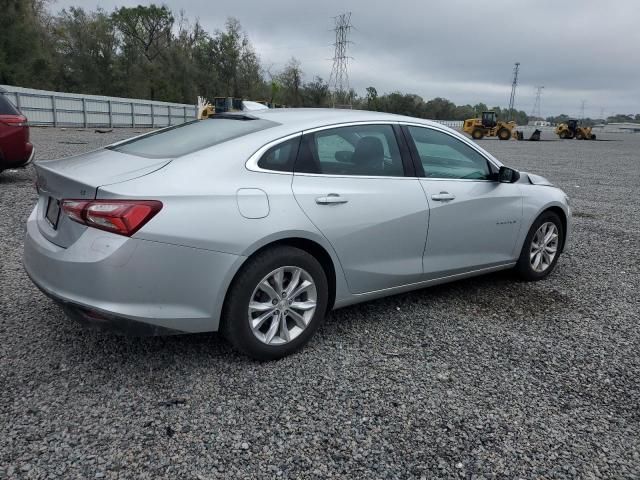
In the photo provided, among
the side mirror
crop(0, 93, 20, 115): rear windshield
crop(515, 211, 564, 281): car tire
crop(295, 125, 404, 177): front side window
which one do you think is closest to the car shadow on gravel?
crop(515, 211, 564, 281): car tire

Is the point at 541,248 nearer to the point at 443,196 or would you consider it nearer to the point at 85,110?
the point at 443,196

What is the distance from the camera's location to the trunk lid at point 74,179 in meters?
2.96

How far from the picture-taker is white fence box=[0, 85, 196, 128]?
88.3 ft

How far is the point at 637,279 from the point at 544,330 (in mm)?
2092

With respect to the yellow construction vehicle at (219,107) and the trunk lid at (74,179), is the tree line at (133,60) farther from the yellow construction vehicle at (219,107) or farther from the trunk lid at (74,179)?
the trunk lid at (74,179)

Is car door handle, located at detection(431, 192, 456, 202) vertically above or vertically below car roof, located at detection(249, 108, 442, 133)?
below

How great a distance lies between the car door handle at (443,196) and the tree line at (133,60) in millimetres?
43209

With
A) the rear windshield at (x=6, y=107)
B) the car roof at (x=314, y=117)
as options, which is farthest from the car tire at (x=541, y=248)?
the rear windshield at (x=6, y=107)

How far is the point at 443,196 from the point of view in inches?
161

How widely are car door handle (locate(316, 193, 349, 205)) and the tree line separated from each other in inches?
1704

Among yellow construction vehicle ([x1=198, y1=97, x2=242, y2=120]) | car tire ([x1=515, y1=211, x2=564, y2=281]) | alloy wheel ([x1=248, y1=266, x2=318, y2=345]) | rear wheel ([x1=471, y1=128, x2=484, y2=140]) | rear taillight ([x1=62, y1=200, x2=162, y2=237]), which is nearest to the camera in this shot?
rear taillight ([x1=62, y1=200, x2=162, y2=237])

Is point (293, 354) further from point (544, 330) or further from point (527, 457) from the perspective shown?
point (544, 330)

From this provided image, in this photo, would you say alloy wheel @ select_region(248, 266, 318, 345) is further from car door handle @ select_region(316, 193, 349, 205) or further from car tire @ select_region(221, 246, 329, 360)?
car door handle @ select_region(316, 193, 349, 205)

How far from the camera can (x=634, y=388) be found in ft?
10.8
